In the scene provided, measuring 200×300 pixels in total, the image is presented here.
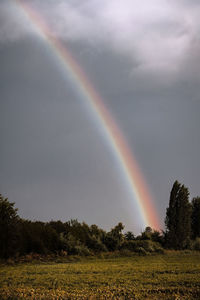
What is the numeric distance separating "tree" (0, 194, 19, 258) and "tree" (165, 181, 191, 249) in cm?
2540

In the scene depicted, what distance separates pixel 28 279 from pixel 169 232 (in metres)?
34.2

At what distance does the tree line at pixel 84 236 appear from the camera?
89.0 feet

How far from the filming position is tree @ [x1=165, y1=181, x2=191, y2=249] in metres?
46.2

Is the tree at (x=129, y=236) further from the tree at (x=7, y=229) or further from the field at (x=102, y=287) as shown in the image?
the field at (x=102, y=287)

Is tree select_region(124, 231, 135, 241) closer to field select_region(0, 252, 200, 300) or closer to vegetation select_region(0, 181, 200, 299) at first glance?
vegetation select_region(0, 181, 200, 299)

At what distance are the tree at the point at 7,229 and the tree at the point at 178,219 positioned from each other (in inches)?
1000

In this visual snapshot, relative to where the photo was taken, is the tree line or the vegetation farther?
the tree line

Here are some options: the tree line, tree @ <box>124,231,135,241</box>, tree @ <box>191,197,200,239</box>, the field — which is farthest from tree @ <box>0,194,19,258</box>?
tree @ <box>191,197,200,239</box>

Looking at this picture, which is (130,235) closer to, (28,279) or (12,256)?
(12,256)

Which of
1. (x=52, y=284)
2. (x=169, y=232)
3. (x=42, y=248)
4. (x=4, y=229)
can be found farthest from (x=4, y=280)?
(x=169, y=232)

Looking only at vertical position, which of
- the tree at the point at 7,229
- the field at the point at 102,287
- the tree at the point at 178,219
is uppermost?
the tree at the point at 178,219

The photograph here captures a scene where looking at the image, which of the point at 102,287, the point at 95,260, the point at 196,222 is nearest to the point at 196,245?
the point at 196,222

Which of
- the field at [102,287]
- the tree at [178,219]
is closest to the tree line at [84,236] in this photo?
the tree at [178,219]

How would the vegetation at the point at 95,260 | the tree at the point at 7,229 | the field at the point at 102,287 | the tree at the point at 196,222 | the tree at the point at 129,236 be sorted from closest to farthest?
1. the field at the point at 102,287
2. the vegetation at the point at 95,260
3. the tree at the point at 7,229
4. the tree at the point at 129,236
5. the tree at the point at 196,222
